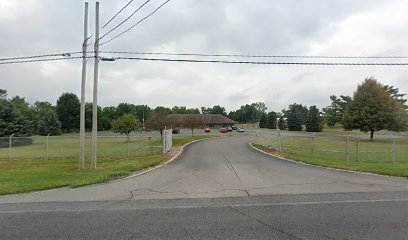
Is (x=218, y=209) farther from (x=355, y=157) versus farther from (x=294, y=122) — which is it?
(x=294, y=122)

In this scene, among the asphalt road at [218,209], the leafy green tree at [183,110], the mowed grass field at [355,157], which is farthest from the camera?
the leafy green tree at [183,110]

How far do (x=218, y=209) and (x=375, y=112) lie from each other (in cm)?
4846

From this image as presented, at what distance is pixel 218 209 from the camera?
7.40 metres

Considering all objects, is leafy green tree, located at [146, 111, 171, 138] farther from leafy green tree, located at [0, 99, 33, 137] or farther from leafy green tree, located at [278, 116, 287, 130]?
leafy green tree, located at [278, 116, 287, 130]

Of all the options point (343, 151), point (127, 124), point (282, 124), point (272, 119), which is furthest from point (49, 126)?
point (272, 119)

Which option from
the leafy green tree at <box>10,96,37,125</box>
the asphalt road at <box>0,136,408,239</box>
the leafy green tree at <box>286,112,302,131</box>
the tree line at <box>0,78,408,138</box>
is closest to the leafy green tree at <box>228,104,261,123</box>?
the tree line at <box>0,78,408,138</box>

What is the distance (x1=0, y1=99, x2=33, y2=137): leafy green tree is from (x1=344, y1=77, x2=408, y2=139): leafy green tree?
49765 millimetres

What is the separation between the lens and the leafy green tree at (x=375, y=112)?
1890 inches

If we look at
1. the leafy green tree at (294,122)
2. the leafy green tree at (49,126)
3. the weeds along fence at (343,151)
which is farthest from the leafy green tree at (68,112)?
the weeds along fence at (343,151)

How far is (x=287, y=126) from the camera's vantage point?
94375 millimetres

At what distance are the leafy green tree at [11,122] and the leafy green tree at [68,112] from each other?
45249mm

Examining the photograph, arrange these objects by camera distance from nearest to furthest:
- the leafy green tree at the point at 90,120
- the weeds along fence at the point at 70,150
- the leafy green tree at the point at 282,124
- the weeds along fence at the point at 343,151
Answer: the weeds along fence at the point at 343,151 → the weeds along fence at the point at 70,150 → the leafy green tree at the point at 90,120 → the leafy green tree at the point at 282,124

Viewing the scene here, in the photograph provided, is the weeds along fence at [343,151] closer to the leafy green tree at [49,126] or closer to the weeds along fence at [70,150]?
the weeds along fence at [70,150]

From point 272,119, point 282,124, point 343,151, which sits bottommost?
point 343,151
